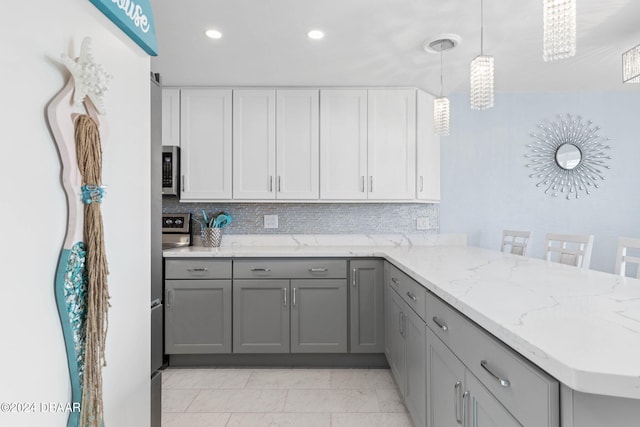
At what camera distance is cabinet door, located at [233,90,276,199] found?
3.26m

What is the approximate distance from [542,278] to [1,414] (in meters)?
1.78

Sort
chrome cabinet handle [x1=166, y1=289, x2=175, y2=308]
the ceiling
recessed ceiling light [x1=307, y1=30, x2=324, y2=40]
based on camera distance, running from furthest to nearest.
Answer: chrome cabinet handle [x1=166, y1=289, x2=175, y2=308] < recessed ceiling light [x1=307, y1=30, x2=324, y2=40] < the ceiling

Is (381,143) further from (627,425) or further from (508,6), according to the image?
(627,425)

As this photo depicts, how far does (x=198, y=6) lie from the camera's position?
2072mm

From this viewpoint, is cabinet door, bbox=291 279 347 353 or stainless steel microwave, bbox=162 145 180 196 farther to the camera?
stainless steel microwave, bbox=162 145 180 196

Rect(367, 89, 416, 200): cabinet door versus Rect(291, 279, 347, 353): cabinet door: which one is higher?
Rect(367, 89, 416, 200): cabinet door

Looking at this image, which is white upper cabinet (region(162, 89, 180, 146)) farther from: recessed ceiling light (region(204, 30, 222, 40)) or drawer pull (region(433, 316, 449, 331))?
drawer pull (region(433, 316, 449, 331))

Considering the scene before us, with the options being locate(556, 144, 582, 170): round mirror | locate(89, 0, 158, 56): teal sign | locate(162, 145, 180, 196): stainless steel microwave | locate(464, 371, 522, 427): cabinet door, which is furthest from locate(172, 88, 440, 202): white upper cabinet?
locate(464, 371, 522, 427): cabinet door

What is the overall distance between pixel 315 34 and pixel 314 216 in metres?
1.66

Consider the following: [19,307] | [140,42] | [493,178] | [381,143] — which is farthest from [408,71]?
[19,307]

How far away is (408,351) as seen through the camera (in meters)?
2.00

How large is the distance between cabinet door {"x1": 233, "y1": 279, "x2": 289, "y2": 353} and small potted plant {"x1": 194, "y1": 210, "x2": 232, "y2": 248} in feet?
1.96

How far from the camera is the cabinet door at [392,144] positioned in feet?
10.8

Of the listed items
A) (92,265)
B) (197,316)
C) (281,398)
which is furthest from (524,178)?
(92,265)
